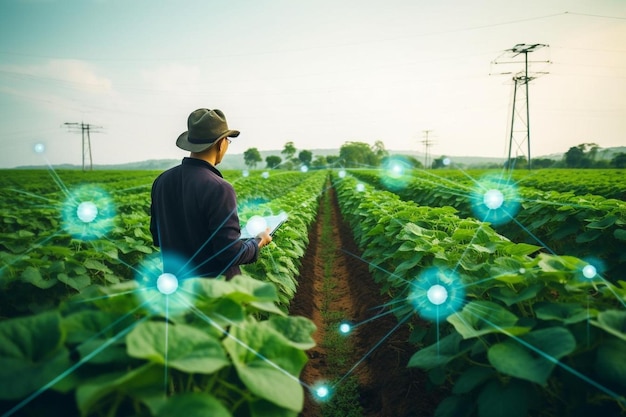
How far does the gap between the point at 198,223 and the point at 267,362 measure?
1.55 metres

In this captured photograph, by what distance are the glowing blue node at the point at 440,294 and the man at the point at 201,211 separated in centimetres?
134

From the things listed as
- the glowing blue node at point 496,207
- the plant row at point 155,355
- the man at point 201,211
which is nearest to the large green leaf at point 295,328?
the plant row at point 155,355

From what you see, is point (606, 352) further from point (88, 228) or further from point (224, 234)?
point (88, 228)

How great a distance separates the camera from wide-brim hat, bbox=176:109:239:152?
8.29 ft

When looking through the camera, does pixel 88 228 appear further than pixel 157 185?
Yes

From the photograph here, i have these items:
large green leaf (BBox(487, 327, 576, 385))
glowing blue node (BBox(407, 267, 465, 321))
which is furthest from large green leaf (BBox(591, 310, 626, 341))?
glowing blue node (BBox(407, 267, 465, 321))

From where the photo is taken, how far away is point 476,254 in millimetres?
3035

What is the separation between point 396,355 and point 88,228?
4502mm

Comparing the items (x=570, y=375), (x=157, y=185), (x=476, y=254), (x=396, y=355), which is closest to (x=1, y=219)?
(x=157, y=185)

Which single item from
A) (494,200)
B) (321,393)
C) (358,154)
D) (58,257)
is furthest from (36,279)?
(358,154)

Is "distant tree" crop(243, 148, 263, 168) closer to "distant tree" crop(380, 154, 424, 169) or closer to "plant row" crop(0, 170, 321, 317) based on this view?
"distant tree" crop(380, 154, 424, 169)

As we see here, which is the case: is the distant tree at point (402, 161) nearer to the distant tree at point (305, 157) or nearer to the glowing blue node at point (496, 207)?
the distant tree at point (305, 157)

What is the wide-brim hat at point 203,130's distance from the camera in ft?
8.29

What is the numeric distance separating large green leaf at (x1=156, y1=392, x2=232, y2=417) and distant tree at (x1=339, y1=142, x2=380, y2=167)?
4106 inches
